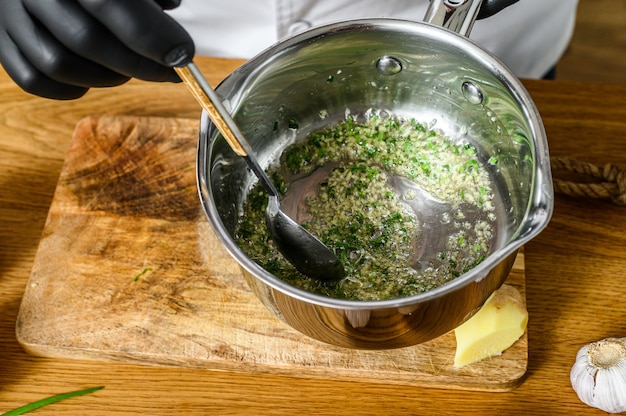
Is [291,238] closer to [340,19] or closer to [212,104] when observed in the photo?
[212,104]

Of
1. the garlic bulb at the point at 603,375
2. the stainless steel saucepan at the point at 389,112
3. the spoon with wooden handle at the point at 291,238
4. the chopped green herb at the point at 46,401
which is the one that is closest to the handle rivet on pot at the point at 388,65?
the stainless steel saucepan at the point at 389,112

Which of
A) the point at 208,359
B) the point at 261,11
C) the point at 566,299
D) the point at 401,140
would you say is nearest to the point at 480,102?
the point at 401,140

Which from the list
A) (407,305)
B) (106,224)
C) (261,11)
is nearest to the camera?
(407,305)

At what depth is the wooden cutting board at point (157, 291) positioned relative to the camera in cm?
100

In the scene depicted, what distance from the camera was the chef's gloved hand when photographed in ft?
2.48

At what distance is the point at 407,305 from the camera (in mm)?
792

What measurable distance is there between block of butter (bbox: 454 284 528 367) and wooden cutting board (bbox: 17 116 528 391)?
0.02 metres

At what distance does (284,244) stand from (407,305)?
272mm

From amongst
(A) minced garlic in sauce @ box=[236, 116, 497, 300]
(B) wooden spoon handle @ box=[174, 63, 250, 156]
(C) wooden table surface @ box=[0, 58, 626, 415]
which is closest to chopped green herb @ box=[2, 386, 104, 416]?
(C) wooden table surface @ box=[0, 58, 626, 415]

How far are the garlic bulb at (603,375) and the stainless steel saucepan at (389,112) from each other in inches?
7.3

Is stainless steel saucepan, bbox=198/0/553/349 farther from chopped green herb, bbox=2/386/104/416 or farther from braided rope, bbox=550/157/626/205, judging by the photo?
chopped green herb, bbox=2/386/104/416

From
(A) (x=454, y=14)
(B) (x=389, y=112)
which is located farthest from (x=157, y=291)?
(A) (x=454, y=14)

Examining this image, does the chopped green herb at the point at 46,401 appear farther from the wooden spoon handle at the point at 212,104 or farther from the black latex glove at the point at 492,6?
the black latex glove at the point at 492,6

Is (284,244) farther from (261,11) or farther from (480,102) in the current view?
(261,11)
